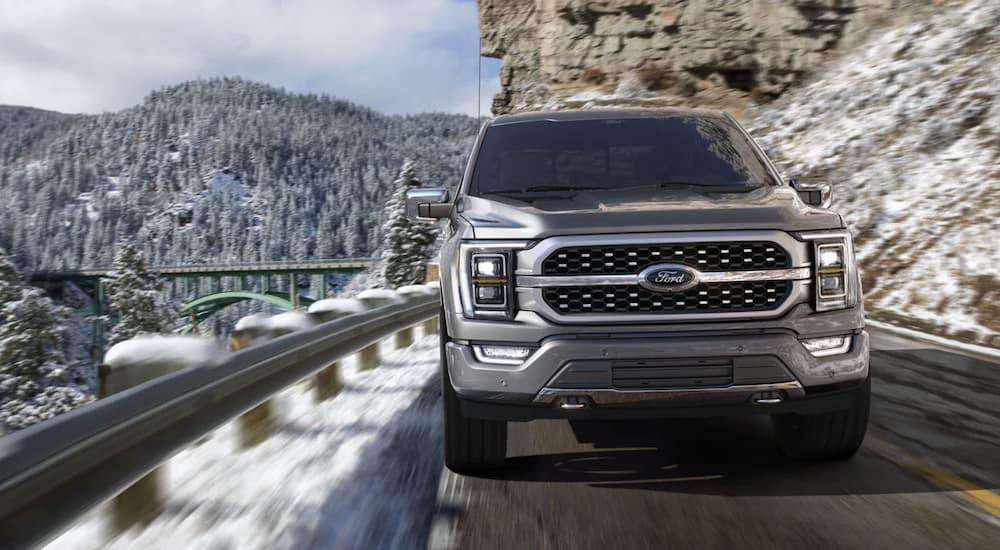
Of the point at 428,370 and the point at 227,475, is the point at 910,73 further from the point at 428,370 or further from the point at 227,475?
Answer: the point at 227,475

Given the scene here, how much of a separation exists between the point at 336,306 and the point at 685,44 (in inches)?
971

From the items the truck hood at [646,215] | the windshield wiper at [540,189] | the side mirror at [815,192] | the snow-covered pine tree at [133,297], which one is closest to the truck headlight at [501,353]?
the truck hood at [646,215]

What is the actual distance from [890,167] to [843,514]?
15565 millimetres

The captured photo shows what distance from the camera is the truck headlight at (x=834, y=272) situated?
3.66m

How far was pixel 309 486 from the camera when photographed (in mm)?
3922

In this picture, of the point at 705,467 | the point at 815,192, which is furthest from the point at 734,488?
the point at 815,192

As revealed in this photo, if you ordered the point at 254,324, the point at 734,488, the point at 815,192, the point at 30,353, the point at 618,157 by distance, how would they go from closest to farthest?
the point at 734,488 → the point at 815,192 → the point at 618,157 → the point at 254,324 → the point at 30,353

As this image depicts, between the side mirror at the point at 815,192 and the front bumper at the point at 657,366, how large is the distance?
1.34 meters

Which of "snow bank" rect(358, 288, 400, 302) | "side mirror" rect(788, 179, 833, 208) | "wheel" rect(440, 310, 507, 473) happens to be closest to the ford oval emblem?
"wheel" rect(440, 310, 507, 473)

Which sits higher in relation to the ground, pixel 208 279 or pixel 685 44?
pixel 685 44

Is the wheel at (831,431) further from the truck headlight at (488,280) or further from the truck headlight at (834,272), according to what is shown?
the truck headlight at (488,280)

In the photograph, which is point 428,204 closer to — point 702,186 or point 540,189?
point 540,189

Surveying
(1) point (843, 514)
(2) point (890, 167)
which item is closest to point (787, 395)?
(1) point (843, 514)

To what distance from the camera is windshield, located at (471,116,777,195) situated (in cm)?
463
